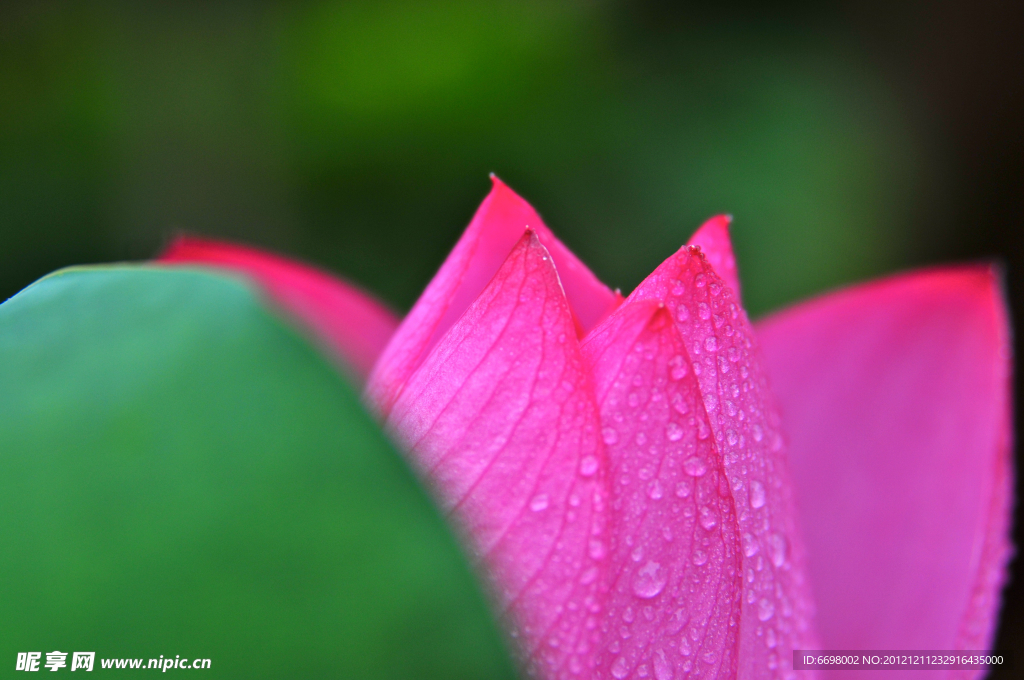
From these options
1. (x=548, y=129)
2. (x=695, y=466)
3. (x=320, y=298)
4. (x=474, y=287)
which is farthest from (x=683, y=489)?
(x=548, y=129)

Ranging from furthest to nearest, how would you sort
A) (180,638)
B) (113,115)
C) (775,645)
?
(113,115) < (775,645) < (180,638)

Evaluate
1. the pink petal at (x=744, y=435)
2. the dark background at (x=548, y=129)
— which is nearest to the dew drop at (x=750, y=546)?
the pink petal at (x=744, y=435)

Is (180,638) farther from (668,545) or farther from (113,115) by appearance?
(113,115)

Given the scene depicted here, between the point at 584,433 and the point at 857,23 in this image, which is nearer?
the point at 584,433

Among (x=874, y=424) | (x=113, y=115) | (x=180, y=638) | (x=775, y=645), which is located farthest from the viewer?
(x=113, y=115)

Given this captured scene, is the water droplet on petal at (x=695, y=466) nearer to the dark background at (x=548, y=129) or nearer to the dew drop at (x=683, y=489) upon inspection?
the dew drop at (x=683, y=489)

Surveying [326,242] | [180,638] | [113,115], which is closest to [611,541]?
[180,638]

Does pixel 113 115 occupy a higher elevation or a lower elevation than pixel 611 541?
higher

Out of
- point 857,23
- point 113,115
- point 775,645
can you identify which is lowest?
point 775,645
